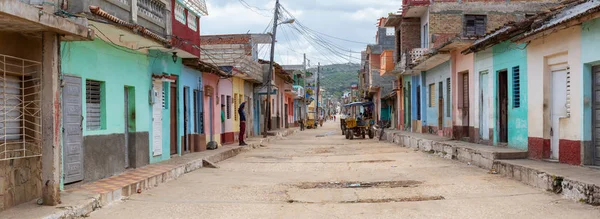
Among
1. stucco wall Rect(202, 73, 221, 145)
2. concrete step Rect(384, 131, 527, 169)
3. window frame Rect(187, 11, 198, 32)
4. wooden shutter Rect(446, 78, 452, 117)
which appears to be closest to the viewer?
concrete step Rect(384, 131, 527, 169)

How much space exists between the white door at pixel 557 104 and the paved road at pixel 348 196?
168 cm

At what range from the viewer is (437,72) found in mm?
24156

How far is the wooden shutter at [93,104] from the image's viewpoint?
409 inches

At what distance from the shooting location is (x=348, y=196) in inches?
378

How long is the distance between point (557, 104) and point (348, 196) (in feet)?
19.1

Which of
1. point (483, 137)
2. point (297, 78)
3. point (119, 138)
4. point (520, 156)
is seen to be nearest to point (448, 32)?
point (483, 137)

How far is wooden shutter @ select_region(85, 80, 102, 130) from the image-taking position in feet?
34.1

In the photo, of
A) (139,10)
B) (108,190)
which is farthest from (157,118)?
(108,190)

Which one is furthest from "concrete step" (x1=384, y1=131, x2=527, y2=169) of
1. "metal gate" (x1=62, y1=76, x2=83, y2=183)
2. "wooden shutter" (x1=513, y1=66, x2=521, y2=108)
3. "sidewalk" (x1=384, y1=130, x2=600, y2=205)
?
"metal gate" (x1=62, y1=76, x2=83, y2=183)

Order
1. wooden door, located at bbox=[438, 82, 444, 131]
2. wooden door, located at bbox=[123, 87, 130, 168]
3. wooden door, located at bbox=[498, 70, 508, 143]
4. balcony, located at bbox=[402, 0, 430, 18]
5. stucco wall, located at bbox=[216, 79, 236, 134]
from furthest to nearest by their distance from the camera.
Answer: balcony, located at bbox=[402, 0, 430, 18]
wooden door, located at bbox=[438, 82, 444, 131]
stucco wall, located at bbox=[216, 79, 236, 134]
wooden door, located at bbox=[498, 70, 508, 143]
wooden door, located at bbox=[123, 87, 130, 168]

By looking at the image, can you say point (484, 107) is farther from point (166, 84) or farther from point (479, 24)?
point (479, 24)

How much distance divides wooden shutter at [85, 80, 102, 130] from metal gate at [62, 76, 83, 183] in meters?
0.55

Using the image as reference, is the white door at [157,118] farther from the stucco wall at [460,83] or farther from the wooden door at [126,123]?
the stucco wall at [460,83]

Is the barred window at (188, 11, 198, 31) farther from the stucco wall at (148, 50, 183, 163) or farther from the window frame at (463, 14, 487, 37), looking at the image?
the window frame at (463, 14, 487, 37)
